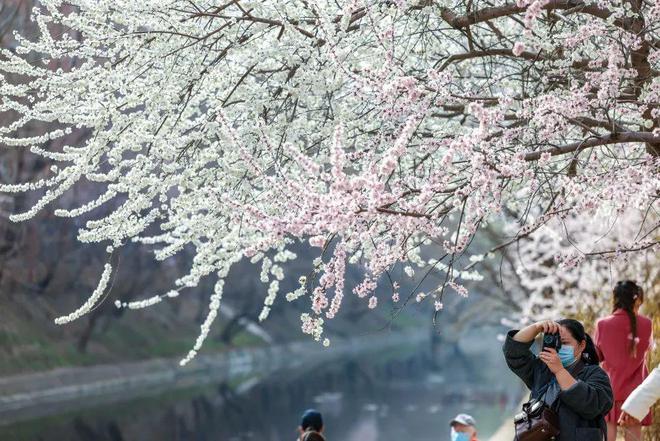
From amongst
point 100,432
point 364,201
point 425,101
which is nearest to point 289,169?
point 425,101

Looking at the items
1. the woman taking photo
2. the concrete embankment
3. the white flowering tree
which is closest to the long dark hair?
the white flowering tree

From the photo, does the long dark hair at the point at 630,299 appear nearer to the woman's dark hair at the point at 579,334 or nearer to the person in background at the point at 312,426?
the woman's dark hair at the point at 579,334

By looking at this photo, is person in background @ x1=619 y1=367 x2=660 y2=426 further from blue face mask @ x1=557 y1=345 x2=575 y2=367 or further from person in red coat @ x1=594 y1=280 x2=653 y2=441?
person in red coat @ x1=594 y1=280 x2=653 y2=441

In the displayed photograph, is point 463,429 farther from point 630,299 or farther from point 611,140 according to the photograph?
point 611,140

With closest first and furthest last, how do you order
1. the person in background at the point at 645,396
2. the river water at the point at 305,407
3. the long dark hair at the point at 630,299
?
the person in background at the point at 645,396
the long dark hair at the point at 630,299
the river water at the point at 305,407

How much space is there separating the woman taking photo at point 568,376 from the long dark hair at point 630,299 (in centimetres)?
212

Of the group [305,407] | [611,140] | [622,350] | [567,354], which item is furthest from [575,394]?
[305,407]

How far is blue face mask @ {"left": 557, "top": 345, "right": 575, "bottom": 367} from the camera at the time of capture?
4.84m

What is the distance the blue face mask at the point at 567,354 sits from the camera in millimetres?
4836

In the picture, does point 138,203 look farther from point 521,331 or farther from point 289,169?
point 521,331

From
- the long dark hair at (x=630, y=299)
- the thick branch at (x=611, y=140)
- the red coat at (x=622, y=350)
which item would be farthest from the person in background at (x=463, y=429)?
the thick branch at (x=611, y=140)

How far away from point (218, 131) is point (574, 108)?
7.40 feet

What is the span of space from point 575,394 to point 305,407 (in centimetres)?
2689

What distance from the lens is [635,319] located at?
696 cm
